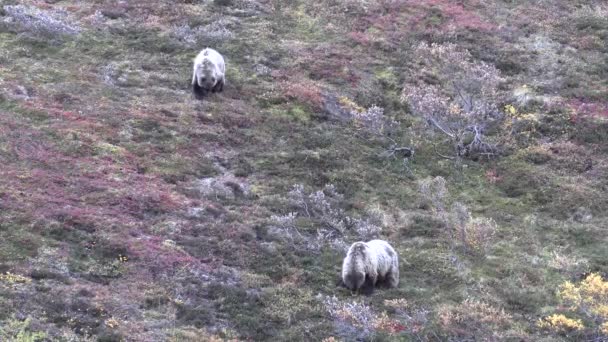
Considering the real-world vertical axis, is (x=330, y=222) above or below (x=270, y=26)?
below

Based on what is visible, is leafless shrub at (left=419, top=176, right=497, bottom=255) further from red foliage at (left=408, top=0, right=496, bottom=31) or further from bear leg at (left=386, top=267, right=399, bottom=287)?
red foliage at (left=408, top=0, right=496, bottom=31)

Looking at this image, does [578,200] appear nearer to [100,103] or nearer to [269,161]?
[269,161]

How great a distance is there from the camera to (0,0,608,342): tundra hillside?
14672 millimetres

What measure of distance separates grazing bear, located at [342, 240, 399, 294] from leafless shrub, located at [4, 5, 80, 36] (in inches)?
647

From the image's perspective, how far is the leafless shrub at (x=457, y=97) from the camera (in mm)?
23297

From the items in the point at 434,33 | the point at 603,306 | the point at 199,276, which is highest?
the point at 434,33

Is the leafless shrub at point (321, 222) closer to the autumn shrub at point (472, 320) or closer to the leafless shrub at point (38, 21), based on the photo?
the autumn shrub at point (472, 320)

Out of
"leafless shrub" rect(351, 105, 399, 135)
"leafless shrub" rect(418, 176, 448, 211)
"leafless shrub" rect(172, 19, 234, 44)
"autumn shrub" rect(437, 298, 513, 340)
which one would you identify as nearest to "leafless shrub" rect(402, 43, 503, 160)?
"leafless shrub" rect(351, 105, 399, 135)

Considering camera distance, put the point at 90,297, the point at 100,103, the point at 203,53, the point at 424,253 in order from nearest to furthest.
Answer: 1. the point at 90,297
2. the point at 424,253
3. the point at 100,103
4. the point at 203,53

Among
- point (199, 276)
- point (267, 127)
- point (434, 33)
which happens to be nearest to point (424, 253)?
point (199, 276)

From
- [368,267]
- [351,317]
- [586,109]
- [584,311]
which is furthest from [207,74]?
[584,311]

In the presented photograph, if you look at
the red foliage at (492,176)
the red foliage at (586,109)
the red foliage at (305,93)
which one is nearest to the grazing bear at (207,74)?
the red foliage at (305,93)

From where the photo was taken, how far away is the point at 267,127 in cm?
2334

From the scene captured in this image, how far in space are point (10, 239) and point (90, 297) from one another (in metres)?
2.50
